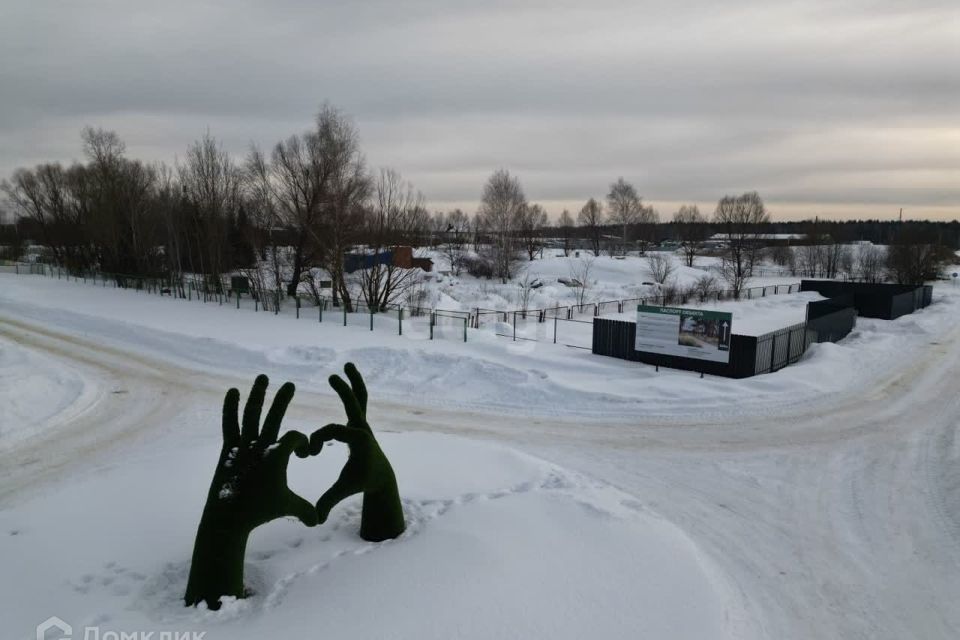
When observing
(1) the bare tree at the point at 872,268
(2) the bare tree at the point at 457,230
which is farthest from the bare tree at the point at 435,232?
(1) the bare tree at the point at 872,268

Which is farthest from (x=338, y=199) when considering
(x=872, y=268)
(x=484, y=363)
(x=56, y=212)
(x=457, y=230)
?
(x=457, y=230)

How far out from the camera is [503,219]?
68.1m

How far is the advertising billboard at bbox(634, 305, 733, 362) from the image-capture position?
17.5m

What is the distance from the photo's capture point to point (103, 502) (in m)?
8.78

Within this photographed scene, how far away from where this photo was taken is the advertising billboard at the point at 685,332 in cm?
1753

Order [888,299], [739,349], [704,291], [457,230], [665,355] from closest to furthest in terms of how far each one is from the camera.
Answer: [739,349] < [665,355] < [888,299] < [704,291] < [457,230]

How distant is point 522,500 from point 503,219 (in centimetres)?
6076

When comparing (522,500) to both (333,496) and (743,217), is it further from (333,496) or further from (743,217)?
(743,217)

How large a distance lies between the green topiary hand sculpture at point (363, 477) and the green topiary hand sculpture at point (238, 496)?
55 centimetres

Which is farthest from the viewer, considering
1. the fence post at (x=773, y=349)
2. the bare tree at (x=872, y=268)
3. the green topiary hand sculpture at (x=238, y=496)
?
the bare tree at (x=872, y=268)

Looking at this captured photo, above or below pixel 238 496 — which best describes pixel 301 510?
below

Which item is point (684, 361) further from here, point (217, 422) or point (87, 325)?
point (87, 325)

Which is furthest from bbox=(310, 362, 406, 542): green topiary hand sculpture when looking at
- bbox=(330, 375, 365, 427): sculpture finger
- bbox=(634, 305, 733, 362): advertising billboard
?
bbox=(634, 305, 733, 362): advertising billboard

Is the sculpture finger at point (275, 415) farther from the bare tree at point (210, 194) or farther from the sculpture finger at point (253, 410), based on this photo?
the bare tree at point (210, 194)
